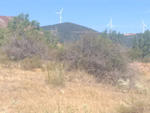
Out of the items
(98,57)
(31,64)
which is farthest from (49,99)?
(31,64)

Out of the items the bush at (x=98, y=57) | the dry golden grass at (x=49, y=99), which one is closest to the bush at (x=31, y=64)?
the bush at (x=98, y=57)

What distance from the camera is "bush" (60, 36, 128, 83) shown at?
1062 centimetres

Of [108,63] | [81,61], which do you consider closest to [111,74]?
[108,63]

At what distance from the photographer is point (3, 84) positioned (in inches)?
287

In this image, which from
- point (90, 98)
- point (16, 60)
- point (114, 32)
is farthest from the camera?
point (114, 32)

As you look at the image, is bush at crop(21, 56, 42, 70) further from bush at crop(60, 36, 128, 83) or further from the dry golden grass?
the dry golden grass

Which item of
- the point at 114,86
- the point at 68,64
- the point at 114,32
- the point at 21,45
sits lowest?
the point at 114,86

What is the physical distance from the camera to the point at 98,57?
10969mm

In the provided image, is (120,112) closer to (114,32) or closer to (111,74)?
(111,74)

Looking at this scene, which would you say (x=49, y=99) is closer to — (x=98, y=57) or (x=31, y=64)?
(x=98, y=57)

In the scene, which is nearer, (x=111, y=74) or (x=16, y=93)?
(x=16, y=93)

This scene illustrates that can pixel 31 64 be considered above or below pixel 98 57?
below

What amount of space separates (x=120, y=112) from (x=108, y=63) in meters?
6.15

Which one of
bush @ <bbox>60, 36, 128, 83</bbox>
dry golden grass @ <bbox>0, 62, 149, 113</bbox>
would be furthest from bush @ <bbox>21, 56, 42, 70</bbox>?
dry golden grass @ <bbox>0, 62, 149, 113</bbox>
